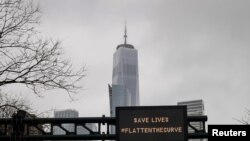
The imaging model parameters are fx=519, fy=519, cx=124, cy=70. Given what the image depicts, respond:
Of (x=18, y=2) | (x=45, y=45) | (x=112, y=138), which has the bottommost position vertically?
(x=112, y=138)

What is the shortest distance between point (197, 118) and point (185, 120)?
1.08 meters

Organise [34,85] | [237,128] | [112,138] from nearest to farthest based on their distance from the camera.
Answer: [237,128] < [34,85] < [112,138]

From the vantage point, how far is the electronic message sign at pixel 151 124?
16844 mm

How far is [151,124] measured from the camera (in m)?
16.9

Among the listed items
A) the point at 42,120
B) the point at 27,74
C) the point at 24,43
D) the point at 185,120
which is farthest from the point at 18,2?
the point at 185,120

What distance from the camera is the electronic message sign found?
16.8 metres

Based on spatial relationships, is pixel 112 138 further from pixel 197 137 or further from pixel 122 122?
pixel 197 137

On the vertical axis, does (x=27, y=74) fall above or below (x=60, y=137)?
above

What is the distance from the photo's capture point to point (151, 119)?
55.5 feet

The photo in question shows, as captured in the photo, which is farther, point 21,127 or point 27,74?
point 21,127

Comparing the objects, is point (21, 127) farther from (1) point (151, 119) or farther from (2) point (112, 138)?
(1) point (151, 119)

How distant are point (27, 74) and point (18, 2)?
2.42 meters

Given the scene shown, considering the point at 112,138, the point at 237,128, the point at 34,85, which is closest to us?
the point at 237,128

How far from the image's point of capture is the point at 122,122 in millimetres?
17078
